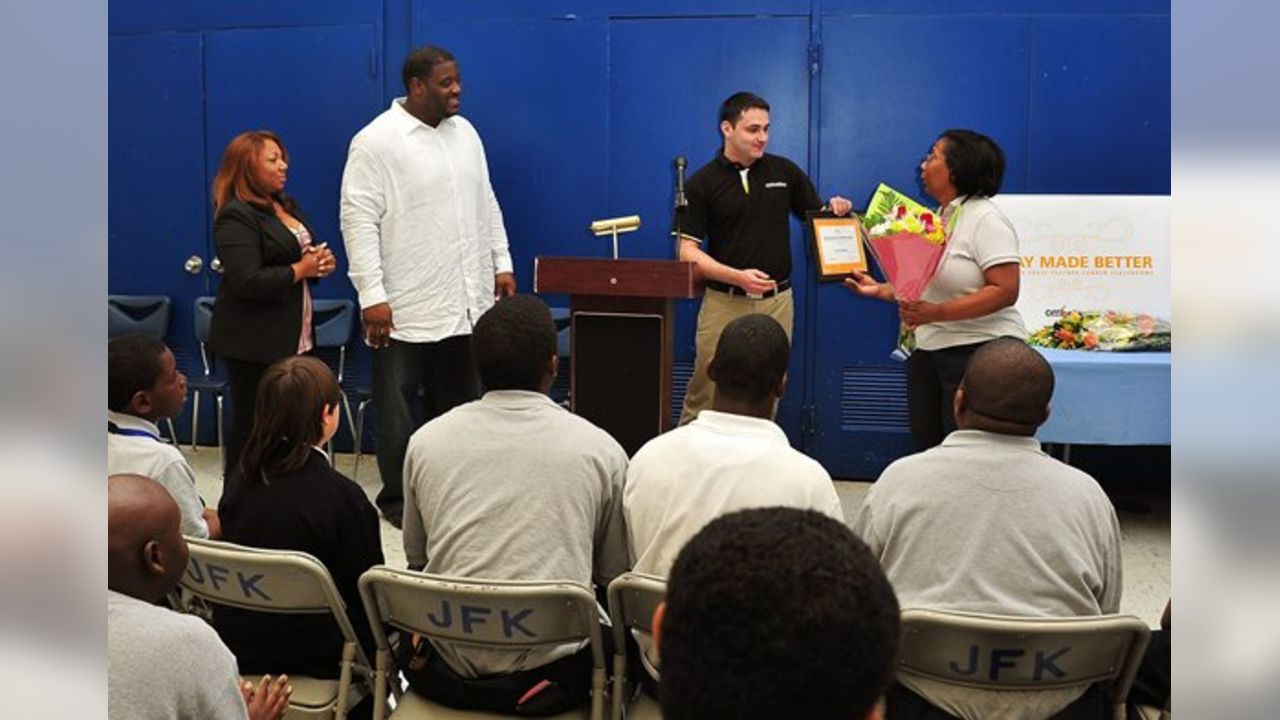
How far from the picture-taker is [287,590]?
2057 millimetres

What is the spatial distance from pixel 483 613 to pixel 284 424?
2.06 ft

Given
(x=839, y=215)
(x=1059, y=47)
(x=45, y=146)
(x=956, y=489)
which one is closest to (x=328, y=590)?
(x=956, y=489)

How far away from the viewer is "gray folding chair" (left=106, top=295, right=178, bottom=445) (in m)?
5.95

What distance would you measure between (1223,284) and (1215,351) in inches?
1.0

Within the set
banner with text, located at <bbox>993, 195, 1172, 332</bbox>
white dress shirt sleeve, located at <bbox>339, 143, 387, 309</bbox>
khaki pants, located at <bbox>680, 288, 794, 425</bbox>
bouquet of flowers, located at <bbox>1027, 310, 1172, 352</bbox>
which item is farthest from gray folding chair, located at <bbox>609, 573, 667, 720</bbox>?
banner with text, located at <bbox>993, 195, 1172, 332</bbox>

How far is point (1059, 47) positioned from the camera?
5191mm

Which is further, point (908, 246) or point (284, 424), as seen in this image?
point (908, 246)

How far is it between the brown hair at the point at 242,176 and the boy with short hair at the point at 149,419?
146cm

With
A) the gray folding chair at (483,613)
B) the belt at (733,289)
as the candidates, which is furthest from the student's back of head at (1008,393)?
the belt at (733,289)

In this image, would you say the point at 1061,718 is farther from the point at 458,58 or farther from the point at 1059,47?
the point at 458,58

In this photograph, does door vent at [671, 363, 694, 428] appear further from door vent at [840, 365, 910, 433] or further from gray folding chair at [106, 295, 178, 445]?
gray folding chair at [106, 295, 178, 445]

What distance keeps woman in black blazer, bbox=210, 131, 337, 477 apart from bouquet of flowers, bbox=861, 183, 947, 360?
5.86ft

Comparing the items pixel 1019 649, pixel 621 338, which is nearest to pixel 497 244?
pixel 621 338

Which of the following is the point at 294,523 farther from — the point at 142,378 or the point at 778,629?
the point at 778,629
